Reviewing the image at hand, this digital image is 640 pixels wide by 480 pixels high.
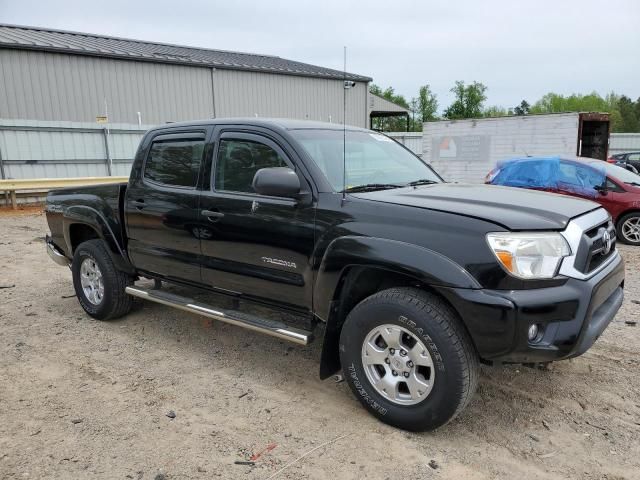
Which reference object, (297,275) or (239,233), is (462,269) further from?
(239,233)

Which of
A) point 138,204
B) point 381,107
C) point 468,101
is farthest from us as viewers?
point 468,101

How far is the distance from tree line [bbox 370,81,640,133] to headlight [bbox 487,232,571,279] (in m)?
40.5

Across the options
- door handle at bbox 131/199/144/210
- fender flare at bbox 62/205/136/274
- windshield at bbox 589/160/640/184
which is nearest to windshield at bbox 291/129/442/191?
door handle at bbox 131/199/144/210

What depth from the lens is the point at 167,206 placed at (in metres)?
4.27

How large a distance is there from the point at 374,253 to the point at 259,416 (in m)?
1.32

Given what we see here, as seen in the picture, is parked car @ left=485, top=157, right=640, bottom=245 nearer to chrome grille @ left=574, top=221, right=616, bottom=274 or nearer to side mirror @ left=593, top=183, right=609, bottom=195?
side mirror @ left=593, top=183, right=609, bottom=195

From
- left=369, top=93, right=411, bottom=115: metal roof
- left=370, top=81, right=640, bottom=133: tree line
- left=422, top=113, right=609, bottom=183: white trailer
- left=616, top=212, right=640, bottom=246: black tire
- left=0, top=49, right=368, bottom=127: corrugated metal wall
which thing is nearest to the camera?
left=616, top=212, right=640, bottom=246: black tire

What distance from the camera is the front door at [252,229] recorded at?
344 centimetres

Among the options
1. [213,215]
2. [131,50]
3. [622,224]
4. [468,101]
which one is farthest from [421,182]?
[468,101]

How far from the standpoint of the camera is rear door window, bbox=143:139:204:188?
4211 mm

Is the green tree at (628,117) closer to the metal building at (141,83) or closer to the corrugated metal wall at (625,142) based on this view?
the corrugated metal wall at (625,142)

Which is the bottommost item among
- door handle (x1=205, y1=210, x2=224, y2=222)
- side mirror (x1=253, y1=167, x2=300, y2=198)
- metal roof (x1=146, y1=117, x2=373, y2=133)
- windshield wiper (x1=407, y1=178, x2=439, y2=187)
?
door handle (x1=205, y1=210, x2=224, y2=222)

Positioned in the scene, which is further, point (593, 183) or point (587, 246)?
point (593, 183)

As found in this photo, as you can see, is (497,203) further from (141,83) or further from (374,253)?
(141,83)
